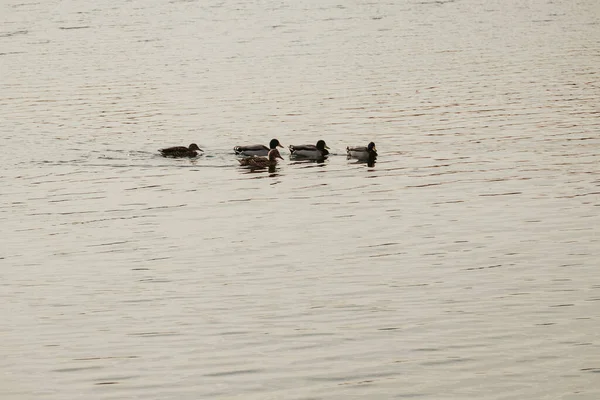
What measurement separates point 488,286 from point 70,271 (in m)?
7.71

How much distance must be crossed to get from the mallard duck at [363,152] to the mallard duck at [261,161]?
2156 mm

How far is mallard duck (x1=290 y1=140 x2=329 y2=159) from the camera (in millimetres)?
32531

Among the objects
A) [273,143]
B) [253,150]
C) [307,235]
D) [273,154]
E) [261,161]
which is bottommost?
[307,235]

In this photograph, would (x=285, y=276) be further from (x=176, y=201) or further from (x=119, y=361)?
(x=176, y=201)

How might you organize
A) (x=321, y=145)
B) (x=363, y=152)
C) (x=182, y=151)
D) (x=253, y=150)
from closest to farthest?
(x=363, y=152)
(x=253, y=150)
(x=182, y=151)
(x=321, y=145)

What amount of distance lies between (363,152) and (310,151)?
1.60 meters

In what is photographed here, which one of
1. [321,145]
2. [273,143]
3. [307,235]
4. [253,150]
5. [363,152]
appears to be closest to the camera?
[307,235]

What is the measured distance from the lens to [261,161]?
105 feet

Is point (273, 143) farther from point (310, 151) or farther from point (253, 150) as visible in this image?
point (310, 151)

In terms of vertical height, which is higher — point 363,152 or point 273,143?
point 273,143

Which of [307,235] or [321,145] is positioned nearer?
[307,235]

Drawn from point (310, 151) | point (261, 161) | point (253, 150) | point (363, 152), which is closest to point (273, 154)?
point (253, 150)

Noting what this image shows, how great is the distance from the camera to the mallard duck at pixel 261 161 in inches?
1265

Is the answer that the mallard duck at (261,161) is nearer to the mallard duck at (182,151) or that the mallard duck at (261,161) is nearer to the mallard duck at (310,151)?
the mallard duck at (310,151)
